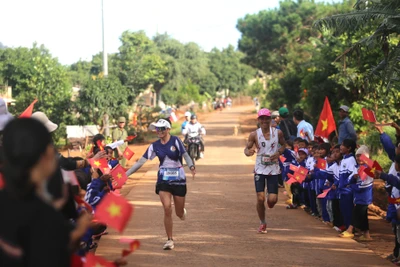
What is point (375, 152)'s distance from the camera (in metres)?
21.3

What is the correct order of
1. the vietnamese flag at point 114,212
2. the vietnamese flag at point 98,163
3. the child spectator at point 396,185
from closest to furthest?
the vietnamese flag at point 114,212 → the vietnamese flag at point 98,163 → the child spectator at point 396,185

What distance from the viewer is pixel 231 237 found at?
35.1 feet

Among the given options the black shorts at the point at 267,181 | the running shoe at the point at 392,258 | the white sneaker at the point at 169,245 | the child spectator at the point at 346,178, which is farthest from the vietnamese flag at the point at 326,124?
the white sneaker at the point at 169,245

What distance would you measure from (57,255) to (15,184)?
14.9 inches

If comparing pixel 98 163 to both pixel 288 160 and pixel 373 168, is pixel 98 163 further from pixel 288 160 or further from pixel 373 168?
pixel 288 160

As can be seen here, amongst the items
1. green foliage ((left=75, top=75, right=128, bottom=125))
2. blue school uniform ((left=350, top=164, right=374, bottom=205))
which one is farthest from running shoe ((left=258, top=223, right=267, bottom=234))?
green foliage ((left=75, top=75, right=128, bottom=125))

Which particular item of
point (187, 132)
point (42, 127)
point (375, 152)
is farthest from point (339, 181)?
point (187, 132)

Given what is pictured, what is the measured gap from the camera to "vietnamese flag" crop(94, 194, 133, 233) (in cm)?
412

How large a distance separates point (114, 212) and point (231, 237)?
6718mm

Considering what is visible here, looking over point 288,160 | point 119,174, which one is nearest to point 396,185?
point 119,174

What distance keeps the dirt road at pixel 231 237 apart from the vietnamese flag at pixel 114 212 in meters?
4.86

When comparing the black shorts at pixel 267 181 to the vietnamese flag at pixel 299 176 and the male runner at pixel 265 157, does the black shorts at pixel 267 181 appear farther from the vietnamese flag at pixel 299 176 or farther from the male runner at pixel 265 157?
the vietnamese flag at pixel 299 176

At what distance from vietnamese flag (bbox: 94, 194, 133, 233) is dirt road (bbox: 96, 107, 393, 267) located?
4856mm

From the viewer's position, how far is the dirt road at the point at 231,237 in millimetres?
9148
